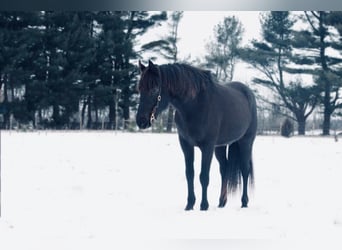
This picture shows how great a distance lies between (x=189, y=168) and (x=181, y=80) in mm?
669

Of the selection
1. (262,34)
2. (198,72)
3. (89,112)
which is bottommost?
(89,112)

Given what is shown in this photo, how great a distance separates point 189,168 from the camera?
3.27 metres

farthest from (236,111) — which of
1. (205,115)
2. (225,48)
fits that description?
(225,48)

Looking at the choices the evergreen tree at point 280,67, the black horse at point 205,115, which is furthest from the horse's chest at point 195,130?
the evergreen tree at point 280,67

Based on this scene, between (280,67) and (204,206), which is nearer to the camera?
(204,206)

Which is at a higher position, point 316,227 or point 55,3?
point 55,3

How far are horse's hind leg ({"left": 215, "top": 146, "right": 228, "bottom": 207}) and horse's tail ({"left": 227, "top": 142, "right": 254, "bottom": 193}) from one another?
0.11 feet

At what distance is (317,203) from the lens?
357 cm

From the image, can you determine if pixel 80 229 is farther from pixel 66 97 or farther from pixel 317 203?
pixel 317 203

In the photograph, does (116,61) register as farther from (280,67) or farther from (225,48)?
(280,67)

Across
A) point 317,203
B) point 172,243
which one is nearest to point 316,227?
point 317,203

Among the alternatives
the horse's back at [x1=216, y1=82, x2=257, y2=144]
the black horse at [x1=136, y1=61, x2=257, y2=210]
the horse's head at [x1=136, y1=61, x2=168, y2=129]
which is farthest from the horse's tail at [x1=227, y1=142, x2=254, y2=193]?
the horse's head at [x1=136, y1=61, x2=168, y2=129]

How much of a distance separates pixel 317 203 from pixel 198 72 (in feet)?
4.84

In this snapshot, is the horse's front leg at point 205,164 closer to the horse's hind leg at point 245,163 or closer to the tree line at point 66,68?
the horse's hind leg at point 245,163
